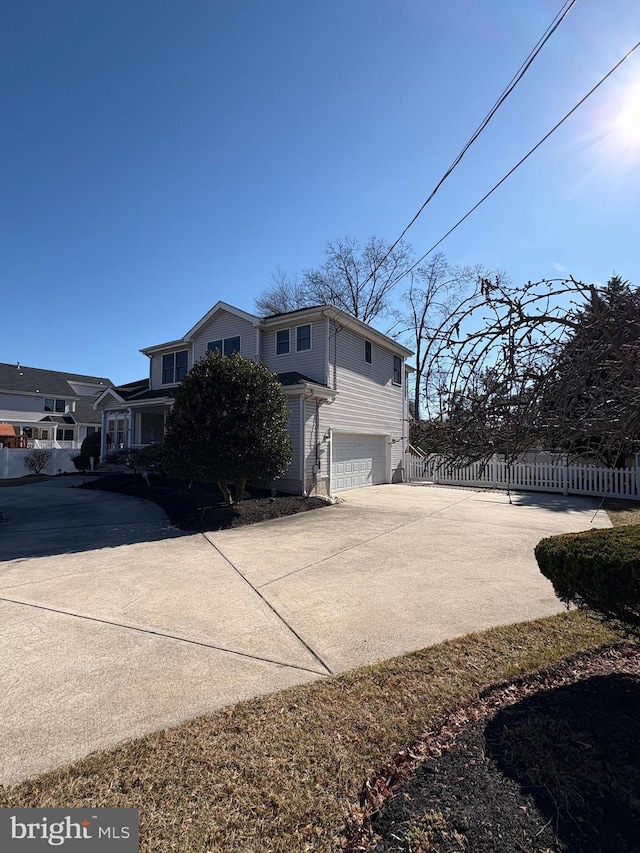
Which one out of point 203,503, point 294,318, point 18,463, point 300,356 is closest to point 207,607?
point 203,503

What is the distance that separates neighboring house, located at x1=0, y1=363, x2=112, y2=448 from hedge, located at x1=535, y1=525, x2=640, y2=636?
108 ft

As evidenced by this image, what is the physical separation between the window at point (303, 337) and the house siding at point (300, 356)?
0.14m

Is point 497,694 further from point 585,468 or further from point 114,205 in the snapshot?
point 585,468

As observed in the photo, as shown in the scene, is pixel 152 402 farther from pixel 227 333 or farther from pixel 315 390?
pixel 315 390

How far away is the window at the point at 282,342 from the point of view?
611 inches

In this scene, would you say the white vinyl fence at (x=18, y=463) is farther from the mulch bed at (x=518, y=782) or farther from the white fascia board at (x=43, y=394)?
the mulch bed at (x=518, y=782)

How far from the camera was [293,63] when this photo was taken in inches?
275

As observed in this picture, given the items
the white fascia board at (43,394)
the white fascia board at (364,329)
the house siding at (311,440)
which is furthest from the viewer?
the white fascia board at (43,394)

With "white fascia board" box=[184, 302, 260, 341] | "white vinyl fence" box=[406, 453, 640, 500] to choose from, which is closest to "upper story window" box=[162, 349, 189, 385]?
"white fascia board" box=[184, 302, 260, 341]

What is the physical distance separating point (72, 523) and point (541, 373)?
10.4 m

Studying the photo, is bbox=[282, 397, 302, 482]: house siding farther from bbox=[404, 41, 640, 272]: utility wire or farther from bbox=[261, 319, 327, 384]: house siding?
bbox=[404, 41, 640, 272]: utility wire

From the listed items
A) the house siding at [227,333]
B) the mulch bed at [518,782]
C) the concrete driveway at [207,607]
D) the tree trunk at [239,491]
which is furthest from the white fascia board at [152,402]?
the mulch bed at [518,782]

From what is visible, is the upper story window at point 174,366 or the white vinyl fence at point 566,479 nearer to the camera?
the white vinyl fence at point 566,479

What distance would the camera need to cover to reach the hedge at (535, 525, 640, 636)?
99.0 inches
